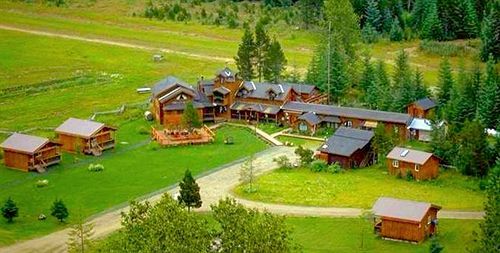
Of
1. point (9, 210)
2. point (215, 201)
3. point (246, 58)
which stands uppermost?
point (246, 58)

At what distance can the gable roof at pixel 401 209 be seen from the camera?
151ft

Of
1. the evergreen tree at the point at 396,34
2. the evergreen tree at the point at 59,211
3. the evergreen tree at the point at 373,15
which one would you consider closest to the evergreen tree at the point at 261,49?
the evergreen tree at the point at 396,34

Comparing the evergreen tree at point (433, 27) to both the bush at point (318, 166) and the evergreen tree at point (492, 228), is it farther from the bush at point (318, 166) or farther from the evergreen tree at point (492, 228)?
the evergreen tree at point (492, 228)

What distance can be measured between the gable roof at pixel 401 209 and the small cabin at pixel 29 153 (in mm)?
22612

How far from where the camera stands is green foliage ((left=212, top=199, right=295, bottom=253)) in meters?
32.5

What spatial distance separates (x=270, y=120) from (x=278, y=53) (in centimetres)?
808

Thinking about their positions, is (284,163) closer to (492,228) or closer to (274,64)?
(274,64)

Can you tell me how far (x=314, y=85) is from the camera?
7425 cm

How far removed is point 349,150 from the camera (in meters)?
59.0

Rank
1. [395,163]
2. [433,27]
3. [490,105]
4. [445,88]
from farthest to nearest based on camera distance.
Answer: [433,27] → [445,88] → [490,105] → [395,163]

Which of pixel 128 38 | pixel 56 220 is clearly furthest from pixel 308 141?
pixel 128 38

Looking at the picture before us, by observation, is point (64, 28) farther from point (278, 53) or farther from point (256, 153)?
point (256, 153)

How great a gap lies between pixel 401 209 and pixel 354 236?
8.95ft

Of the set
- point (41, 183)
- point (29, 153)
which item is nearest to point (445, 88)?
point (29, 153)
